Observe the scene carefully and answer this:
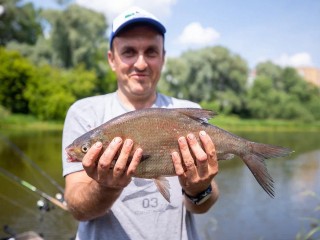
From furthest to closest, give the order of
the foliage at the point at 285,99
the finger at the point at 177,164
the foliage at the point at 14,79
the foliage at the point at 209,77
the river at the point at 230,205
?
1. the foliage at the point at 285,99
2. the foliage at the point at 209,77
3. the foliage at the point at 14,79
4. the river at the point at 230,205
5. the finger at the point at 177,164

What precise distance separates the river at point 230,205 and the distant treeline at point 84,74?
15.5 meters

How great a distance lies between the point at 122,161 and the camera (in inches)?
77.5

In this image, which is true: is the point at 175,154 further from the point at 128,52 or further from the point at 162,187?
the point at 128,52

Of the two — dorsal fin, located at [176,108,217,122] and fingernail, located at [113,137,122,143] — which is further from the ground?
dorsal fin, located at [176,108,217,122]

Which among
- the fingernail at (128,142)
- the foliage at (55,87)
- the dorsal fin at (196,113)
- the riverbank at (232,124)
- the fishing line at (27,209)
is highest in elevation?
the dorsal fin at (196,113)

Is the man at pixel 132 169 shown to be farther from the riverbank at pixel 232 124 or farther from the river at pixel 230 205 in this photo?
the riverbank at pixel 232 124

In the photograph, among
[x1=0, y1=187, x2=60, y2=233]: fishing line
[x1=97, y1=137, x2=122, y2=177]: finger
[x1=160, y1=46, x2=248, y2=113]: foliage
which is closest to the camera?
[x1=97, y1=137, x2=122, y2=177]: finger

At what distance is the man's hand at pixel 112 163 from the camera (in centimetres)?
197

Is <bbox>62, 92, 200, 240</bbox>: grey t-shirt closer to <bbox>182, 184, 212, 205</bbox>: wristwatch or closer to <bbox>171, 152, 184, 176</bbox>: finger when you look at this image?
<bbox>182, 184, 212, 205</bbox>: wristwatch

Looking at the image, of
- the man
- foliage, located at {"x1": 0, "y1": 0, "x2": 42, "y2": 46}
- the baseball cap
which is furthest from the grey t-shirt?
foliage, located at {"x1": 0, "y1": 0, "x2": 42, "y2": 46}

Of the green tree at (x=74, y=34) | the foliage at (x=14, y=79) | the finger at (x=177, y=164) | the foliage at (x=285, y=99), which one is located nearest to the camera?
the finger at (x=177, y=164)

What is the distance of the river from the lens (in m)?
8.53

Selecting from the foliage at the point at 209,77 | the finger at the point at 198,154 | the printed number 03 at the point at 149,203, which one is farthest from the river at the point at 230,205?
the foliage at the point at 209,77

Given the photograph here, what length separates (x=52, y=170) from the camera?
13.2 meters
